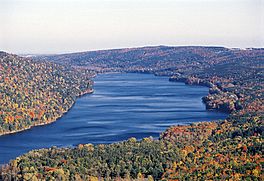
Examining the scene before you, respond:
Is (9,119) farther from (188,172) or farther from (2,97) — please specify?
(188,172)

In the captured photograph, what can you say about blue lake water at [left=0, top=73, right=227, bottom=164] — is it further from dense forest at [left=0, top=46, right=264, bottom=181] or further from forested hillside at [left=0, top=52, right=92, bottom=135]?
dense forest at [left=0, top=46, right=264, bottom=181]

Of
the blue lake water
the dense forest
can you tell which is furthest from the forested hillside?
the dense forest

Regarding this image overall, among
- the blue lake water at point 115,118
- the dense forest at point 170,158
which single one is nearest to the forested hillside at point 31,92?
the blue lake water at point 115,118

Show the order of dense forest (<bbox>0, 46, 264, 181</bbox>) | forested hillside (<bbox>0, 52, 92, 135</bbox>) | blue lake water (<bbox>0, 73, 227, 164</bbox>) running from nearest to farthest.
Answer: dense forest (<bbox>0, 46, 264, 181</bbox>), blue lake water (<bbox>0, 73, 227, 164</bbox>), forested hillside (<bbox>0, 52, 92, 135</bbox>)

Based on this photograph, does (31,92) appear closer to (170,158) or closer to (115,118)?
(115,118)

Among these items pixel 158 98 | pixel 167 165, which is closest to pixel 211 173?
pixel 167 165
